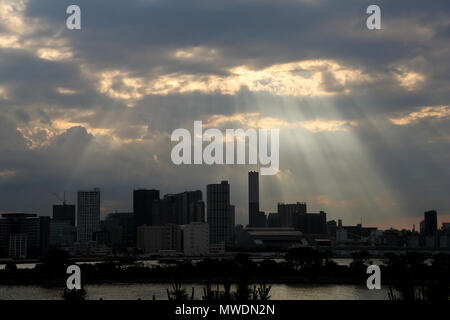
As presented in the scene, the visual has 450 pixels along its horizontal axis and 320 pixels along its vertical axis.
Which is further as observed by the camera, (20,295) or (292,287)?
(292,287)
